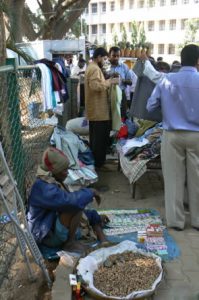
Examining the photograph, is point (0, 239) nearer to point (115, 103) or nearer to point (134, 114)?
point (134, 114)

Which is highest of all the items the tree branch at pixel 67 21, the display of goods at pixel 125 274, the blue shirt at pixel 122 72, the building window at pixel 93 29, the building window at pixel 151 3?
the building window at pixel 151 3

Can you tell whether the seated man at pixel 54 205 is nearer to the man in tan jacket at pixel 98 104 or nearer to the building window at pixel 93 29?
the man in tan jacket at pixel 98 104

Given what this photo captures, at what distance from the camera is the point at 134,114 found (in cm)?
537

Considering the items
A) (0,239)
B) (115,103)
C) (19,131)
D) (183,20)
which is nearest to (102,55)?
(115,103)

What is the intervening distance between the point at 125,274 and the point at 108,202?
2.08 m

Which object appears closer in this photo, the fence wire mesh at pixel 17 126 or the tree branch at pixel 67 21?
the fence wire mesh at pixel 17 126

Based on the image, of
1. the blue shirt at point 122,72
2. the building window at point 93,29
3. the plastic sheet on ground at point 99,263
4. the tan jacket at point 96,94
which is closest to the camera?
the plastic sheet on ground at point 99,263

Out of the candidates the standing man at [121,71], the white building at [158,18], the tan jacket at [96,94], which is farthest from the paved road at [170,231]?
the white building at [158,18]

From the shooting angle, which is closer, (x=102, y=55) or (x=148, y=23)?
(x=102, y=55)

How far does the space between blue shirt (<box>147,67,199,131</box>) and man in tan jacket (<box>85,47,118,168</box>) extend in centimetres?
188

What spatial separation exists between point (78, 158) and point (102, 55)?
1.60 m

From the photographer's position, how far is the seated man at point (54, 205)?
3375mm

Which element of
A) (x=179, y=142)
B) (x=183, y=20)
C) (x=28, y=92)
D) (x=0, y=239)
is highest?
(x=183, y=20)

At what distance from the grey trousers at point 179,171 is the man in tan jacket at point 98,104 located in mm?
1943
